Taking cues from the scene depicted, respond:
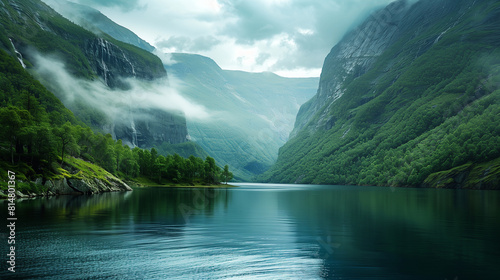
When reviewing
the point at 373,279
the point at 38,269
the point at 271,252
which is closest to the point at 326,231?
the point at 271,252

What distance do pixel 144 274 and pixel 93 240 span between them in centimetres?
1279

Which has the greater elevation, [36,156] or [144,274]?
[36,156]

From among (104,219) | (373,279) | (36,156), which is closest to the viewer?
(373,279)

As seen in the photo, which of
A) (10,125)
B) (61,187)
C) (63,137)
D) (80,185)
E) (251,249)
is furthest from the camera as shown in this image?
(80,185)

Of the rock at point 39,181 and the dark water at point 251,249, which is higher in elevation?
the rock at point 39,181

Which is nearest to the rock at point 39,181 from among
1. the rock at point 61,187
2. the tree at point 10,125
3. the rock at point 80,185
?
the rock at point 61,187

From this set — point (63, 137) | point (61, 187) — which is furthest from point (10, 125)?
point (61, 187)

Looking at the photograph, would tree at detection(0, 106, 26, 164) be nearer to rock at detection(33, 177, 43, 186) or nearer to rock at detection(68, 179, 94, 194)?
rock at detection(33, 177, 43, 186)

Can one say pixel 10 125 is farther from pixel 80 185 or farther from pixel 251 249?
pixel 251 249

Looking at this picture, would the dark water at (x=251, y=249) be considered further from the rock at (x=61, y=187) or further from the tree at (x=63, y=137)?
the tree at (x=63, y=137)

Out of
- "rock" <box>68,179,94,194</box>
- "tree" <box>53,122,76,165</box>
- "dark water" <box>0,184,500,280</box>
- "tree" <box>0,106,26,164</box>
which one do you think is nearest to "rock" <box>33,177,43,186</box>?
"tree" <box>0,106,26,164</box>

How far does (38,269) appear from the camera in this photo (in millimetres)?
22172

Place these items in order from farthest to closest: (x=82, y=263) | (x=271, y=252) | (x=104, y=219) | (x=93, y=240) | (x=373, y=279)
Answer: (x=104, y=219)
(x=93, y=240)
(x=271, y=252)
(x=82, y=263)
(x=373, y=279)

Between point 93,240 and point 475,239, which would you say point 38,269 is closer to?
point 93,240
